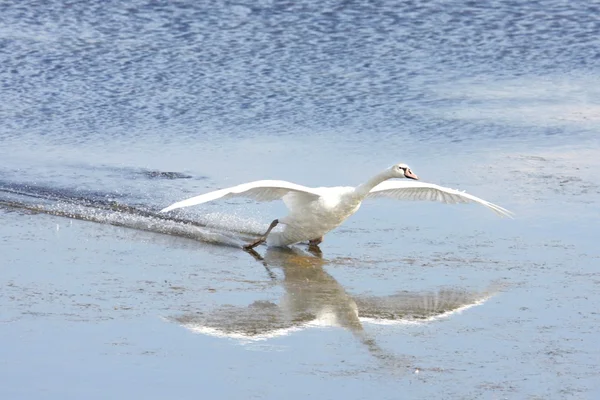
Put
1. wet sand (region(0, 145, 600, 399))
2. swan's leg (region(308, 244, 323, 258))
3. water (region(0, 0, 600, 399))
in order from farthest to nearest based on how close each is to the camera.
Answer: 1. swan's leg (region(308, 244, 323, 258))
2. water (region(0, 0, 600, 399))
3. wet sand (region(0, 145, 600, 399))

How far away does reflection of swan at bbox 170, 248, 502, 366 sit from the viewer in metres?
9.50

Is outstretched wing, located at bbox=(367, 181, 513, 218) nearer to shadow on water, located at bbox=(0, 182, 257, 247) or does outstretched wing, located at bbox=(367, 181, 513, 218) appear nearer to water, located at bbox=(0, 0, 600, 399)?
water, located at bbox=(0, 0, 600, 399)

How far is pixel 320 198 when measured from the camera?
12438 mm

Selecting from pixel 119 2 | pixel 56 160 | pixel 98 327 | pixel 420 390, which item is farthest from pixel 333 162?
pixel 119 2

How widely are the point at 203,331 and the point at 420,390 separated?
1.94 metres

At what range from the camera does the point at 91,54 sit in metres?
20.2

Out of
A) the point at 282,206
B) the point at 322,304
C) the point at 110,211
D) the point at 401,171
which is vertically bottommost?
the point at 282,206

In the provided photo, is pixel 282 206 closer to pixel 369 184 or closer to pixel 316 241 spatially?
pixel 316 241

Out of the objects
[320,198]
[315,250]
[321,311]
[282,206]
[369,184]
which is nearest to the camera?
[321,311]

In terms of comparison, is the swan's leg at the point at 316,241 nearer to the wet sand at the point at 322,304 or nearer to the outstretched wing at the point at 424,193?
the wet sand at the point at 322,304

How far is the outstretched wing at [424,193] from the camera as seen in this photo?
505 inches

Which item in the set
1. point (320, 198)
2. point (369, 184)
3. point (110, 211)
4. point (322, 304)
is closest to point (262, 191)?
point (320, 198)

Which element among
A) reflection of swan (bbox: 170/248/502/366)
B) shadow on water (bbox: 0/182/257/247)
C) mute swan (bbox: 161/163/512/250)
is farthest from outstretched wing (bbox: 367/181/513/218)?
reflection of swan (bbox: 170/248/502/366)

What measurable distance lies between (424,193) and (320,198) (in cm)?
126
